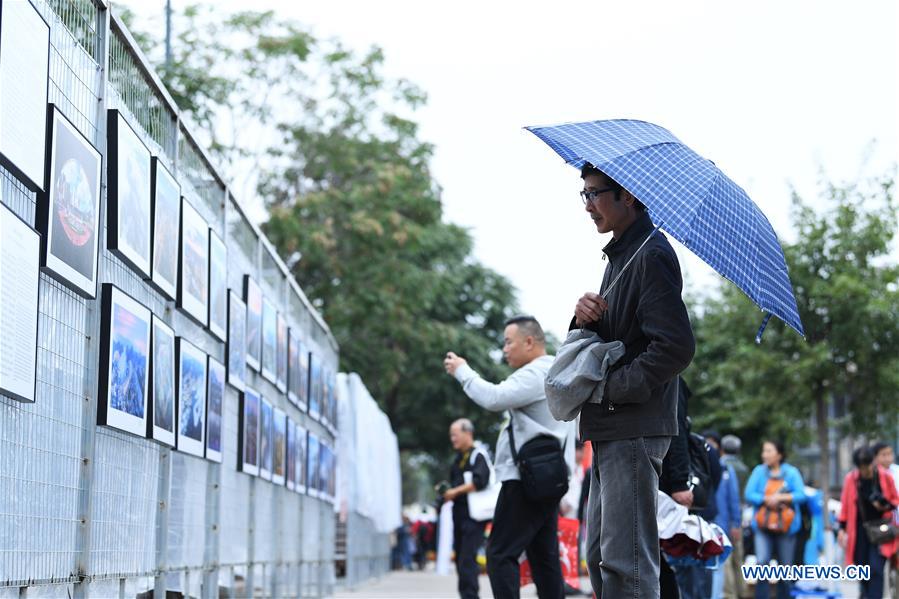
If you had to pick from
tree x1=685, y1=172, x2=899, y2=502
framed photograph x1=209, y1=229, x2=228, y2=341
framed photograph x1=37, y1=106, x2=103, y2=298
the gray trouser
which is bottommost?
the gray trouser

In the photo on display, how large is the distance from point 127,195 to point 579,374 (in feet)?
7.54

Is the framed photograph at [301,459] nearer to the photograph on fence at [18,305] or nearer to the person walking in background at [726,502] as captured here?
the person walking in background at [726,502]

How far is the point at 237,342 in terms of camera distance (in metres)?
9.96

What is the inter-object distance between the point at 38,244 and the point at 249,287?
5.52 m

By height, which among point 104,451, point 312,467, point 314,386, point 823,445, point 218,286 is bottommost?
point 104,451

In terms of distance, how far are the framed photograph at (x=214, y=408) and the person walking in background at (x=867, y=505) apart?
282 inches

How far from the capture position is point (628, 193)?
6.00 meters

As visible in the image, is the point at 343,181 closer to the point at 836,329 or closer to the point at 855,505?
the point at 836,329

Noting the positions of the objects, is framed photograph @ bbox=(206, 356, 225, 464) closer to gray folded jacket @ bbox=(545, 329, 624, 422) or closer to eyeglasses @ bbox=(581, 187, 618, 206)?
eyeglasses @ bbox=(581, 187, 618, 206)

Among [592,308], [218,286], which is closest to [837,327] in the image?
[218,286]

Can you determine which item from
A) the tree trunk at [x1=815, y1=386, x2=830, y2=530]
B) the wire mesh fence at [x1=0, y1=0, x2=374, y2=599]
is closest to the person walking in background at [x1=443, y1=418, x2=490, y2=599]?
the wire mesh fence at [x1=0, y1=0, x2=374, y2=599]

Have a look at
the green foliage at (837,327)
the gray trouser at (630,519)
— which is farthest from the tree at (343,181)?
the gray trouser at (630,519)

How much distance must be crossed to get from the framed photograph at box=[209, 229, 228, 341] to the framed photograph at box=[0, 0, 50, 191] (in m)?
3.58

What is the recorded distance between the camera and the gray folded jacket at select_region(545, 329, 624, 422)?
557 cm
